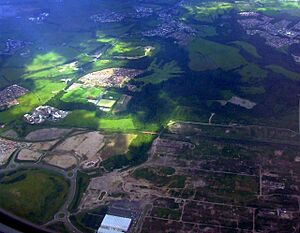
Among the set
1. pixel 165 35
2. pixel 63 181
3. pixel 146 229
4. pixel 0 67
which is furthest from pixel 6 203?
pixel 165 35

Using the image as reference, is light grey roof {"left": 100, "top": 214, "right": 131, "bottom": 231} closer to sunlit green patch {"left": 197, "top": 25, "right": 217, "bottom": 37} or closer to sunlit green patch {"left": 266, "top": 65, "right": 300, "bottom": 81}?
sunlit green patch {"left": 266, "top": 65, "right": 300, "bottom": 81}

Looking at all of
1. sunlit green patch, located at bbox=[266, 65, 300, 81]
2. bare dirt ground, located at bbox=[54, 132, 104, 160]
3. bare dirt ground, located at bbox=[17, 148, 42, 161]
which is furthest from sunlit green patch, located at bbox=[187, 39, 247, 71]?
bare dirt ground, located at bbox=[17, 148, 42, 161]

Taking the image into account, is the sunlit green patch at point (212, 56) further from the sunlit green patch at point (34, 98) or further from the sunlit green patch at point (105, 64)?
the sunlit green patch at point (34, 98)

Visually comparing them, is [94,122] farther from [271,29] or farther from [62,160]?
[271,29]

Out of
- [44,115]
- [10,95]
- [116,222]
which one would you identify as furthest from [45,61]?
[116,222]

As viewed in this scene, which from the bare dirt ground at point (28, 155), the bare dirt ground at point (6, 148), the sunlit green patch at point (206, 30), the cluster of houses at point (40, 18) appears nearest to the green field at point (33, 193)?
the bare dirt ground at point (28, 155)

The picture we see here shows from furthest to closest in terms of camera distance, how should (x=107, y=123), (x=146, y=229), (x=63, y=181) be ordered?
(x=107, y=123)
(x=63, y=181)
(x=146, y=229)

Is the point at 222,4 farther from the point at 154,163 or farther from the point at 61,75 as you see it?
the point at 154,163
